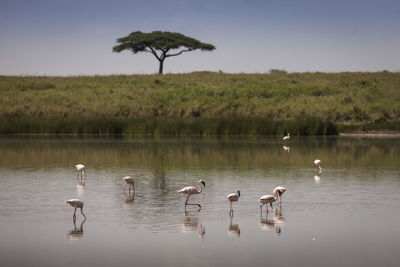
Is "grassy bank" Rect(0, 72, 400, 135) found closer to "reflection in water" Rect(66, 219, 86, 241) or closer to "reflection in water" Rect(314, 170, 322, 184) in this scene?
"reflection in water" Rect(314, 170, 322, 184)

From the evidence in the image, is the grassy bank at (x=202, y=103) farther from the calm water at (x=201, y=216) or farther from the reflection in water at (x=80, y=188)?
the reflection in water at (x=80, y=188)

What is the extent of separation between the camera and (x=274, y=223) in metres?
10.1

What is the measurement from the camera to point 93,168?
18969 mm

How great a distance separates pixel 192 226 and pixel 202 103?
44.0 meters

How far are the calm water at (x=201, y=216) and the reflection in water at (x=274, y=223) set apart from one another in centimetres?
2

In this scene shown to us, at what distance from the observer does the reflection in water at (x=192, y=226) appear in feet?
30.9

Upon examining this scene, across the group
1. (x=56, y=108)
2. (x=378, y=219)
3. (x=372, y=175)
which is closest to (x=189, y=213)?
(x=378, y=219)

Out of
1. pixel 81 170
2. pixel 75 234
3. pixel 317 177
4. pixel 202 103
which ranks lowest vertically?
pixel 75 234

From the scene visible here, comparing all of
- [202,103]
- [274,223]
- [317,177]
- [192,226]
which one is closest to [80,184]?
[192,226]

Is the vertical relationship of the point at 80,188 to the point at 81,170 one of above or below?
below

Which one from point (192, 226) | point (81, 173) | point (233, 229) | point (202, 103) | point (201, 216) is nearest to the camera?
point (233, 229)

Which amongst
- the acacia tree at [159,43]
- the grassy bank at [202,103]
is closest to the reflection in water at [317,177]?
the grassy bank at [202,103]

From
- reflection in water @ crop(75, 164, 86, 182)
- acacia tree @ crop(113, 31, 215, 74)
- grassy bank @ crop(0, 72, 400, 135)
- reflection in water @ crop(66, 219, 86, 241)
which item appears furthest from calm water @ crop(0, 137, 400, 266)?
acacia tree @ crop(113, 31, 215, 74)

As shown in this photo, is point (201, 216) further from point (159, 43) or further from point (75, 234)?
point (159, 43)
